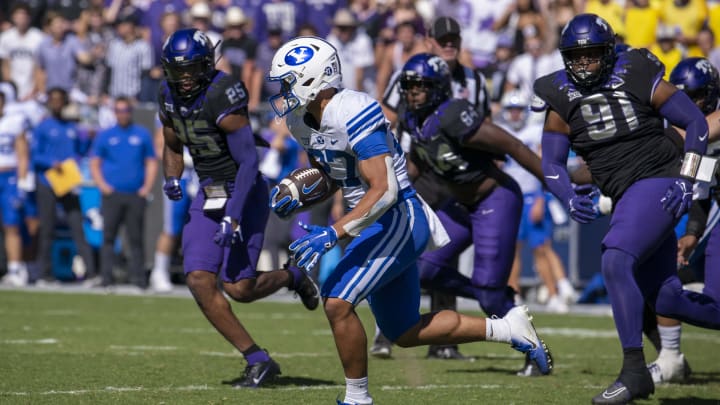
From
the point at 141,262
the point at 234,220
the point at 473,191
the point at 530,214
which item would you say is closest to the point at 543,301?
the point at 530,214

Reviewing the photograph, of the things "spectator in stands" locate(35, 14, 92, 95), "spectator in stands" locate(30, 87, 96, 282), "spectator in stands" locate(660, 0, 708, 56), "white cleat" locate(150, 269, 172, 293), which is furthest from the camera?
"spectator in stands" locate(35, 14, 92, 95)

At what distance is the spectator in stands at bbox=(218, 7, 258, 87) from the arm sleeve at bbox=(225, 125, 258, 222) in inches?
303

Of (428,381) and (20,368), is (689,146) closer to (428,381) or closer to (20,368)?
(428,381)

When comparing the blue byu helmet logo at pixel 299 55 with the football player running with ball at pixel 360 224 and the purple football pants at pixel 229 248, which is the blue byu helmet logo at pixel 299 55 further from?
the purple football pants at pixel 229 248

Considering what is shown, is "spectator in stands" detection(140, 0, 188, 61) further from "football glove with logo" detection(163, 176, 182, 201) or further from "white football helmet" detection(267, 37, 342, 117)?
"white football helmet" detection(267, 37, 342, 117)

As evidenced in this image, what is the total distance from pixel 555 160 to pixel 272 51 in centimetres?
921

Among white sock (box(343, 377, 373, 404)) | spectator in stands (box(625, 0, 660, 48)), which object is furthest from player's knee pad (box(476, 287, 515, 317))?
spectator in stands (box(625, 0, 660, 48))

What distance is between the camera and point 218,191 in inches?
274

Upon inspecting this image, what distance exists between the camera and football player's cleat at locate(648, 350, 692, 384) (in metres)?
7.18

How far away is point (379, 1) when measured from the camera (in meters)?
15.6

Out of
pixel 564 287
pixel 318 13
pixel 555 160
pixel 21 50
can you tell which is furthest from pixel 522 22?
pixel 555 160

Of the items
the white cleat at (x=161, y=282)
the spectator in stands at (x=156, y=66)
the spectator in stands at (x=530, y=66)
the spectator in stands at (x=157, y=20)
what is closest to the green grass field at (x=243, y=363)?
the white cleat at (x=161, y=282)

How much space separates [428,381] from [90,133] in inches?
338

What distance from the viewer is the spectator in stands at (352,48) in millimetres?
14391
